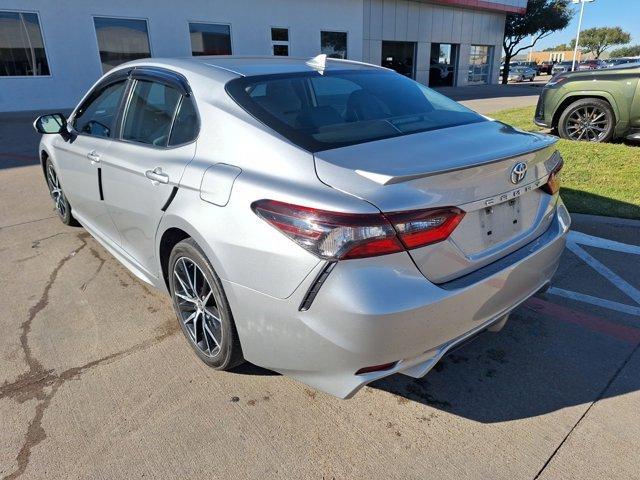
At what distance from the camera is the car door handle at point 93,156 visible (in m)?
3.45

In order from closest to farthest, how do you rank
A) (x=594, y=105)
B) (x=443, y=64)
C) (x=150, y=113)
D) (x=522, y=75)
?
(x=150, y=113) → (x=594, y=105) → (x=443, y=64) → (x=522, y=75)

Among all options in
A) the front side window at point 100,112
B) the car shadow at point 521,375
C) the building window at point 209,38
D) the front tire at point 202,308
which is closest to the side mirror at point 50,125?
the front side window at point 100,112

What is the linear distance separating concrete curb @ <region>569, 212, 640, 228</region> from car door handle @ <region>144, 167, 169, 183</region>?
Answer: 420 centimetres

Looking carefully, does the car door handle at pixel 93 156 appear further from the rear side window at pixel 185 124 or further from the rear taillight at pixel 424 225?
the rear taillight at pixel 424 225

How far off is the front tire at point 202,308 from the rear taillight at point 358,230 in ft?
2.13

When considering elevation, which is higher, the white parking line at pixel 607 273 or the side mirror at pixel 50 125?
the side mirror at pixel 50 125

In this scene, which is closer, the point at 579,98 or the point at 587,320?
the point at 587,320

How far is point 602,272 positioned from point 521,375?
67.1 inches

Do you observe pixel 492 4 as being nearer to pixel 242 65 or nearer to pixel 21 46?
pixel 21 46

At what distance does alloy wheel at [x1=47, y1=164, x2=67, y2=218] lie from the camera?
4867 mm

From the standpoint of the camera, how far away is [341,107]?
2.83 meters

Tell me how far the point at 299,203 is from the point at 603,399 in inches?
75.1

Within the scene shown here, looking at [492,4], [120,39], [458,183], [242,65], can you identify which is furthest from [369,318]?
[492,4]

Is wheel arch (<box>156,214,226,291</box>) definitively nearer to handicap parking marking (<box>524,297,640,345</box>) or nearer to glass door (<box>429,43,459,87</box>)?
handicap parking marking (<box>524,297,640,345</box>)
